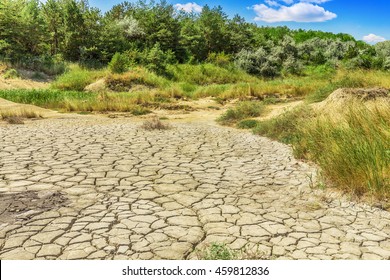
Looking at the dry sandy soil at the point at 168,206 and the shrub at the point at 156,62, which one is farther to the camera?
the shrub at the point at 156,62

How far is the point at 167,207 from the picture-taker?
494 cm

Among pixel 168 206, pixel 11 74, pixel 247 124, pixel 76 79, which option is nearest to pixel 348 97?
→ pixel 247 124

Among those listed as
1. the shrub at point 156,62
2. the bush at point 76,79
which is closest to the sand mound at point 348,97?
the bush at point 76,79

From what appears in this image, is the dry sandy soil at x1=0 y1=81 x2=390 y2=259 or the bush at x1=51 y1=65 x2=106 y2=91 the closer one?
the dry sandy soil at x1=0 y1=81 x2=390 y2=259

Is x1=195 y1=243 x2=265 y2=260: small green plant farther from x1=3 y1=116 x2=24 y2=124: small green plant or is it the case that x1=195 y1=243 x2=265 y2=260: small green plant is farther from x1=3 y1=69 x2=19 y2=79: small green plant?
x1=3 y1=69 x2=19 y2=79: small green plant

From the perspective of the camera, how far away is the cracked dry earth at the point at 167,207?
385cm

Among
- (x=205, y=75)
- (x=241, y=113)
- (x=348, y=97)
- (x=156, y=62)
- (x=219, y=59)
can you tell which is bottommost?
(x=241, y=113)

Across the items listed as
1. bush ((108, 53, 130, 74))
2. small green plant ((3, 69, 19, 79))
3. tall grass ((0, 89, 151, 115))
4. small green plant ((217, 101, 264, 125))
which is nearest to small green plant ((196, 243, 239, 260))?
small green plant ((217, 101, 264, 125))

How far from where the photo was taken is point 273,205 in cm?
512

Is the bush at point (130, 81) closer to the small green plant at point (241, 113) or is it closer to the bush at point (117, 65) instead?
the bush at point (117, 65)

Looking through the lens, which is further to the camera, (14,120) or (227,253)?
(14,120)

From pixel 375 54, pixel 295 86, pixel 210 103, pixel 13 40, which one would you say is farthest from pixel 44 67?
pixel 375 54

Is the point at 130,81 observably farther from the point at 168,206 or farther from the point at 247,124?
the point at 168,206

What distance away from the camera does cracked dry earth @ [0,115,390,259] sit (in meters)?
3.85
